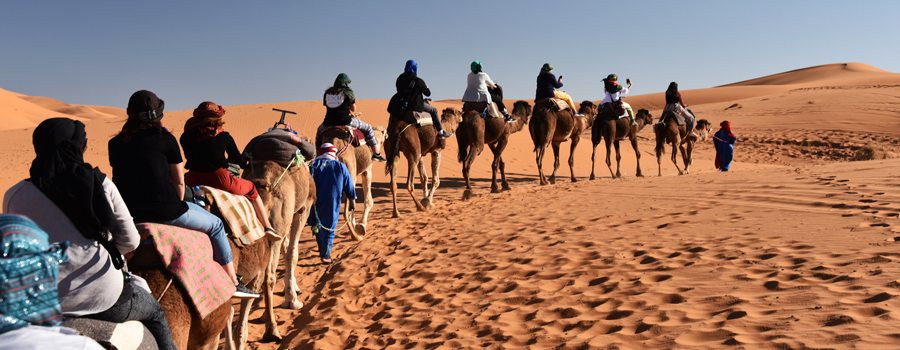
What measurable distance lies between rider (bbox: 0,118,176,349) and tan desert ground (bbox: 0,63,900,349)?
266 centimetres

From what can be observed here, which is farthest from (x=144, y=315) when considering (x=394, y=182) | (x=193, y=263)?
(x=394, y=182)

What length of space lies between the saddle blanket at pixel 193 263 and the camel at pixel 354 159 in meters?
4.36

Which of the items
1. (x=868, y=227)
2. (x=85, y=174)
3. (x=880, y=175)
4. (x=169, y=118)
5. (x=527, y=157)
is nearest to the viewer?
(x=85, y=174)

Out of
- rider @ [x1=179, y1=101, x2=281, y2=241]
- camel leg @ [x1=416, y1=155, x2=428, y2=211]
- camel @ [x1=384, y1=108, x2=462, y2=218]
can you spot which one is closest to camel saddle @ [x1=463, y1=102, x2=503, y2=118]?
camel @ [x1=384, y1=108, x2=462, y2=218]

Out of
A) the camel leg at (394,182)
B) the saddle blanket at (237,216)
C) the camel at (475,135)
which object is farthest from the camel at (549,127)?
the saddle blanket at (237,216)

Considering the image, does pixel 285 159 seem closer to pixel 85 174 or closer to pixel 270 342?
pixel 270 342

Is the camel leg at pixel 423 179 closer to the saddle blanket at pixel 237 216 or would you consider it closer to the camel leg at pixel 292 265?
the camel leg at pixel 292 265

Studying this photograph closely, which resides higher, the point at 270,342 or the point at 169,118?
the point at 169,118

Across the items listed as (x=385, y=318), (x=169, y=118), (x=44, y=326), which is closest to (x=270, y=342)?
(x=385, y=318)

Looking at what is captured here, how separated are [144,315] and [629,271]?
412 centimetres

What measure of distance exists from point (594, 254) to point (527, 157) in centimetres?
1849

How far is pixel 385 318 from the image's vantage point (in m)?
5.36

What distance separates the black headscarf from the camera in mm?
2242

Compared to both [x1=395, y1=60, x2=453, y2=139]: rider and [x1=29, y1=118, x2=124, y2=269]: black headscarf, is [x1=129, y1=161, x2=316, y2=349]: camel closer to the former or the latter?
[x1=29, y1=118, x2=124, y2=269]: black headscarf
